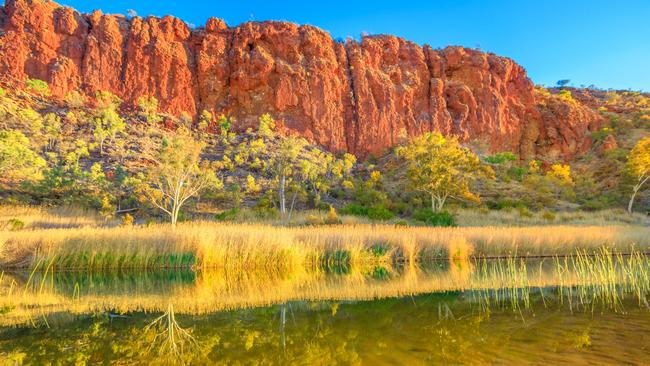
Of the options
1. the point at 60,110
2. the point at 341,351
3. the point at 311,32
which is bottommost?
the point at 341,351

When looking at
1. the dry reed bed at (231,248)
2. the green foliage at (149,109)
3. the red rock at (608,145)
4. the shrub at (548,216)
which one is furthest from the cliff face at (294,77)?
the dry reed bed at (231,248)

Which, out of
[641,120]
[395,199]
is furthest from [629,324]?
[641,120]

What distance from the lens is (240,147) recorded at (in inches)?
1927

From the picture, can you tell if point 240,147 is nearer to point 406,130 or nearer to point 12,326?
point 406,130

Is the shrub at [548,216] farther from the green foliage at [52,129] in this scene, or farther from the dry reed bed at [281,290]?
the green foliage at [52,129]

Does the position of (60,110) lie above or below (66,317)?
above

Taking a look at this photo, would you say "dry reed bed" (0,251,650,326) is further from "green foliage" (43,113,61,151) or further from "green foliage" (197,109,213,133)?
"green foliage" (197,109,213,133)

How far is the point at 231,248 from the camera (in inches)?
535

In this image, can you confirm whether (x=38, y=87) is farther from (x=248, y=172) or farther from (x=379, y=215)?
(x=379, y=215)

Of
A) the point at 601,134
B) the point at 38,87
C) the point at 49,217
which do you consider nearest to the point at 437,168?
the point at 49,217

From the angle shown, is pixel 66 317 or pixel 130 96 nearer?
pixel 66 317

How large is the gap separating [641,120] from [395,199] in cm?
4662

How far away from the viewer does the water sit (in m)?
5.11

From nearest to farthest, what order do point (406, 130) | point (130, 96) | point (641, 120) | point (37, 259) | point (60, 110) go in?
point (37, 259) < point (60, 110) < point (130, 96) < point (406, 130) < point (641, 120)
